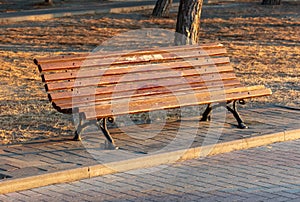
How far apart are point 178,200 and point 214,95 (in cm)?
270

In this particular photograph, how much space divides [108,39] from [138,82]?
34.2 feet

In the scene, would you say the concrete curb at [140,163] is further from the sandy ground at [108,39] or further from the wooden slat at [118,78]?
the sandy ground at [108,39]

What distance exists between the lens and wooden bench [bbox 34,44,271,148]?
8.41 meters

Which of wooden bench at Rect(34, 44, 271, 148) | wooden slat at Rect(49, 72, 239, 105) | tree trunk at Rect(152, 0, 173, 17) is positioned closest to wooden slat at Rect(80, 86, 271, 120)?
wooden bench at Rect(34, 44, 271, 148)

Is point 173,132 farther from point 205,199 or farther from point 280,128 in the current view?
point 205,199

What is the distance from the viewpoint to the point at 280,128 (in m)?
9.14

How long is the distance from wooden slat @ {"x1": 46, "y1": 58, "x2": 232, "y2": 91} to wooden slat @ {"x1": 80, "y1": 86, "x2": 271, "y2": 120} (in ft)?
1.43

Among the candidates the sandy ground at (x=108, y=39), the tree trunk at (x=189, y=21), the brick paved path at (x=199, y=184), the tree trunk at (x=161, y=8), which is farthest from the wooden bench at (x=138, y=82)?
the tree trunk at (x=161, y=8)

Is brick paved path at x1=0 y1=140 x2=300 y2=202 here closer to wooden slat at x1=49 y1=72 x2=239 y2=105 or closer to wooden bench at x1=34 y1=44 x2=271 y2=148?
wooden bench at x1=34 y1=44 x2=271 y2=148

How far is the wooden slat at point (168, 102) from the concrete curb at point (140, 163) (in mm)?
683

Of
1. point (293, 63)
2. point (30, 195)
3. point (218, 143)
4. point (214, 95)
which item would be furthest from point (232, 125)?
point (293, 63)

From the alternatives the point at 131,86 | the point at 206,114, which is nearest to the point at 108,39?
the point at 206,114

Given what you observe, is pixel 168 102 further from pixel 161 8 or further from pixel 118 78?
pixel 161 8

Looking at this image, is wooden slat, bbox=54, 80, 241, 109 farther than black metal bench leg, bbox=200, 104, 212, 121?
No
